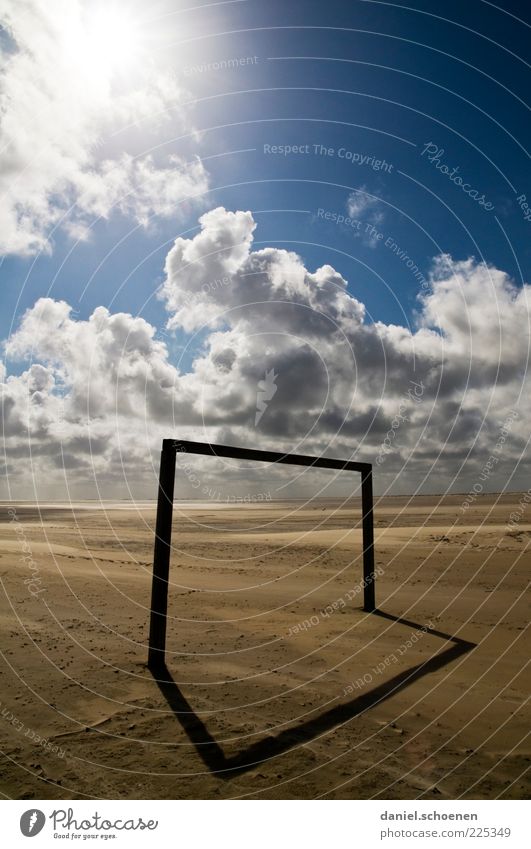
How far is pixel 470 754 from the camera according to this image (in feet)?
14.8

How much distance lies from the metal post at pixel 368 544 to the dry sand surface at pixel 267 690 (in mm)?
295

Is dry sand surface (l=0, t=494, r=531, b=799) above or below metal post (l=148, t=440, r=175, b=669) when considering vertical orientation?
below

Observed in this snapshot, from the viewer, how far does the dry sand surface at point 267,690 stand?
4.10 meters

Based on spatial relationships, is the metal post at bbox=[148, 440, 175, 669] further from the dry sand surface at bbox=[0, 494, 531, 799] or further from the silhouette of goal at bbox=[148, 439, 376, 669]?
the dry sand surface at bbox=[0, 494, 531, 799]

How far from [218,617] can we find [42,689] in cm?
415
